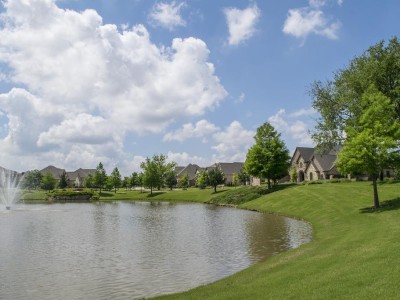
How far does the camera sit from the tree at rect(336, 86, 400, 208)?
3431 cm

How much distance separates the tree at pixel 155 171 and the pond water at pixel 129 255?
2928 inches

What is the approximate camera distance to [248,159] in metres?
80.8

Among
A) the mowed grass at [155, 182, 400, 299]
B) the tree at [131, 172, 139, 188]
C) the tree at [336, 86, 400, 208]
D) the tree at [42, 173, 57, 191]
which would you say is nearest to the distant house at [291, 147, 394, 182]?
the tree at [336, 86, 400, 208]

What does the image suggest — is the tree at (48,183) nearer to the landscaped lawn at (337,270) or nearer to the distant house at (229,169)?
the distant house at (229,169)

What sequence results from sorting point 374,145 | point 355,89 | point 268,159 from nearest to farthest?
point 374,145
point 355,89
point 268,159

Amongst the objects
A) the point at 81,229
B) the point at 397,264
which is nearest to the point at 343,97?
the point at 81,229

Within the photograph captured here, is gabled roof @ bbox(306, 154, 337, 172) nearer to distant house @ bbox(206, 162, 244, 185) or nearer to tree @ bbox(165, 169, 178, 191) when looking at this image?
tree @ bbox(165, 169, 178, 191)

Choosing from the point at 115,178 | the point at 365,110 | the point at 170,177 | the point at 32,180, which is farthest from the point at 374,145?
the point at 32,180

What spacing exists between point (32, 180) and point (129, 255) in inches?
6064

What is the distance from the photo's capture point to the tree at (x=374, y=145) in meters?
34.3

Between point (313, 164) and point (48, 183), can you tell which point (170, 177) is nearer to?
point (48, 183)

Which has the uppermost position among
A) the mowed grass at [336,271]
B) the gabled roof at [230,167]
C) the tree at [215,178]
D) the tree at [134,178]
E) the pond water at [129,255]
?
the gabled roof at [230,167]

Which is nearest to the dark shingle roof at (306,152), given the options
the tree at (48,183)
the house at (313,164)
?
the house at (313,164)

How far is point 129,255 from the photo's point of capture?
27344 millimetres
